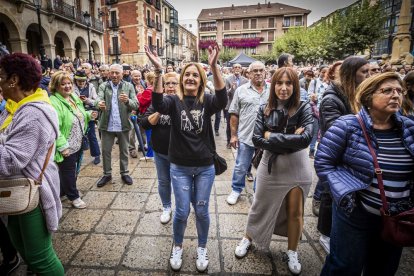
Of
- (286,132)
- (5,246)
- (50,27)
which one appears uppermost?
(50,27)

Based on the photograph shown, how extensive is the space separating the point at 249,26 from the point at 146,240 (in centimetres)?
5945

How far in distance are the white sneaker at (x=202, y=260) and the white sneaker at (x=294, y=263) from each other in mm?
808

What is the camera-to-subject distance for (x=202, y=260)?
2.44 metres

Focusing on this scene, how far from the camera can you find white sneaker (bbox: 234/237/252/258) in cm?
259

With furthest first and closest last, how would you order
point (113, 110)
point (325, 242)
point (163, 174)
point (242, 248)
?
point (113, 110), point (163, 174), point (325, 242), point (242, 248)

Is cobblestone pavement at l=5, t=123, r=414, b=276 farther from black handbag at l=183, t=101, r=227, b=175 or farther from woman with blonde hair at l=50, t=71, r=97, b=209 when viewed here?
black handbag at l=183, t=101, r=227, b=175

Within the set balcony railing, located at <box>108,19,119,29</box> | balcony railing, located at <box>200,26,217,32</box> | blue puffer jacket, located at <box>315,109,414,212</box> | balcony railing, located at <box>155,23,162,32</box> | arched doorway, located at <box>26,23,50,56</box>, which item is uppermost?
balcony railing, located at <box>200,26,217,32</box>

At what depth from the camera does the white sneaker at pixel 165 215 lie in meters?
3.24

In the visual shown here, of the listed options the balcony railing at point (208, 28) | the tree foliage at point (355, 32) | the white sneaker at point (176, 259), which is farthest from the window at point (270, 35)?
the white sneaker at point (176, 259)

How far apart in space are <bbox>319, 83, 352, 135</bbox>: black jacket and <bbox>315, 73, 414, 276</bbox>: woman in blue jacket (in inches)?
23.9

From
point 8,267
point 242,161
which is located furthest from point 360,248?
point 8,267

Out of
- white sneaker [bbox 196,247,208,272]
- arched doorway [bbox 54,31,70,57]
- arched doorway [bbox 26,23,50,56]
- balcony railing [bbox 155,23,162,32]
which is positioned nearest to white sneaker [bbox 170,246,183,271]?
Result: white sneaker [bbox 196,247,208,272]

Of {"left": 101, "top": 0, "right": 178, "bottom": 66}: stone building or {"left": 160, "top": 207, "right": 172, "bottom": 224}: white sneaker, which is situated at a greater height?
{"left": 101, "top": 0, "right": 178, "bottom": 66}: stone building

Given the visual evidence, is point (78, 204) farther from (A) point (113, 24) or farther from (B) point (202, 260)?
→ (A) point (113, 24)
